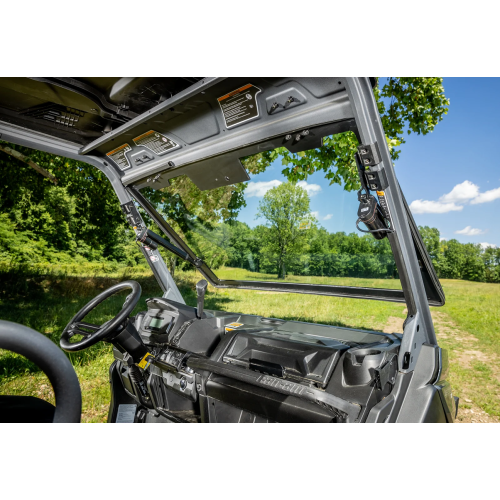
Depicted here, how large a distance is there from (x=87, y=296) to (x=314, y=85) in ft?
28.1

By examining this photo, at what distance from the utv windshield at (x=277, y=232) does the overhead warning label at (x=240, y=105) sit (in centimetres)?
43

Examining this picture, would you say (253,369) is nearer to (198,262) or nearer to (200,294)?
(200,294)

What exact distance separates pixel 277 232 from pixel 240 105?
102 centimetres

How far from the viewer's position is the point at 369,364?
149cm

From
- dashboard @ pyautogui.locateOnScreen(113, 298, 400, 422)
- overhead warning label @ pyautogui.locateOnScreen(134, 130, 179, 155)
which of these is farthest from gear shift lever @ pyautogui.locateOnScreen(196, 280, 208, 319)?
overhead warning label @ pyautogui.locateOnScreen(134, 130, 179, 155)

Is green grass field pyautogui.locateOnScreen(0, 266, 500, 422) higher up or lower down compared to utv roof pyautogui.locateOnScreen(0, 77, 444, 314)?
lower down

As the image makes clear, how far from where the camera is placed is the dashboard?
1.46m

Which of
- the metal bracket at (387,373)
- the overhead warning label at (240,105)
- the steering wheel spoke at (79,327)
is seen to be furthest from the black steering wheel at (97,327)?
the metal bracket at (387,373)

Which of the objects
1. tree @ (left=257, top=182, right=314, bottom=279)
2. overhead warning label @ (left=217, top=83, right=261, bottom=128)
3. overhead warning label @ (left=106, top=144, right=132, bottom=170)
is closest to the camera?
overhead warning label @ (left=217, top=83, right=261, bottom=128)

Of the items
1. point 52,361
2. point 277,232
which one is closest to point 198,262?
point 277,232

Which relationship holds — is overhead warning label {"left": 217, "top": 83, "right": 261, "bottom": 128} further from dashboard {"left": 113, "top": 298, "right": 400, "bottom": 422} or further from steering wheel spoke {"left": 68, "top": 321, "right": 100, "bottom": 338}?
steering wheel spoke {"left": 68, "top": 321, "right": 100, "bottom": 338}

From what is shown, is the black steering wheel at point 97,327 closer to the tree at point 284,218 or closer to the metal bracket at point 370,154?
the tree at point 284,218

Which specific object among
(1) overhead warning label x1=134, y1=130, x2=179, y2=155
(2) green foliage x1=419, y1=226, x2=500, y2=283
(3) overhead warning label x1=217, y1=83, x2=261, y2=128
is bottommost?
(2) green foliage x1=419, y1=226, x2=500, y2=283

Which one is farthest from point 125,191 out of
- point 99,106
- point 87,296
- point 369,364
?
point 87,296
